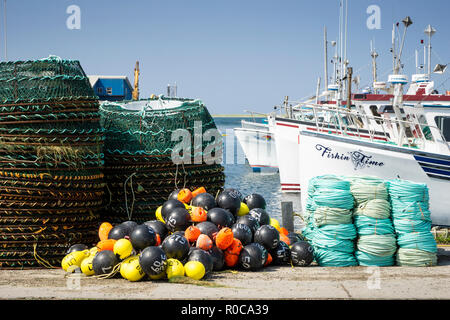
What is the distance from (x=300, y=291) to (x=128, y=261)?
215 centimetres

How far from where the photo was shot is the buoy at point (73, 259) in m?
6.51

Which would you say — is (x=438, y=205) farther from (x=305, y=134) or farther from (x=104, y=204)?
(x=104, y=204)

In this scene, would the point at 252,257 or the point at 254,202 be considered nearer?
the point at 252,257

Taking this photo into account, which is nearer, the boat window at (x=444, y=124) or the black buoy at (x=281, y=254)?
the black buoy at (x=281, y=254)

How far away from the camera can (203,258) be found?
6129 millimetres

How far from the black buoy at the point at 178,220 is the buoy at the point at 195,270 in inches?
32.6

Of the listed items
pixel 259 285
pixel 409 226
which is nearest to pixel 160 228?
pixel 259 285

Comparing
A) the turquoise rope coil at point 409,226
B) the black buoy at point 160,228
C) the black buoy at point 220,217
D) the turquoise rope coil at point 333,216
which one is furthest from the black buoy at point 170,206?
the turquoise rope coil at point 409,226

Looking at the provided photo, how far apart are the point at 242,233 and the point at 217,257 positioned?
529 mm

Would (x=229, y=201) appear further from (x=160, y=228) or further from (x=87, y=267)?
(x=87, y=267)

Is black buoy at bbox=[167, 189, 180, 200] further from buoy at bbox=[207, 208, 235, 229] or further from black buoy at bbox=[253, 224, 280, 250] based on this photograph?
black buoy at bbox=[253, 224, 280, 250]

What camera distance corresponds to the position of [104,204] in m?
7.86

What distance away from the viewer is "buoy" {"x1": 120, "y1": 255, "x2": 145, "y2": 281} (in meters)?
5.95

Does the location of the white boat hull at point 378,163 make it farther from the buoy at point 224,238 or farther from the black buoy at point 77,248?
the black buoy at point 77,248
